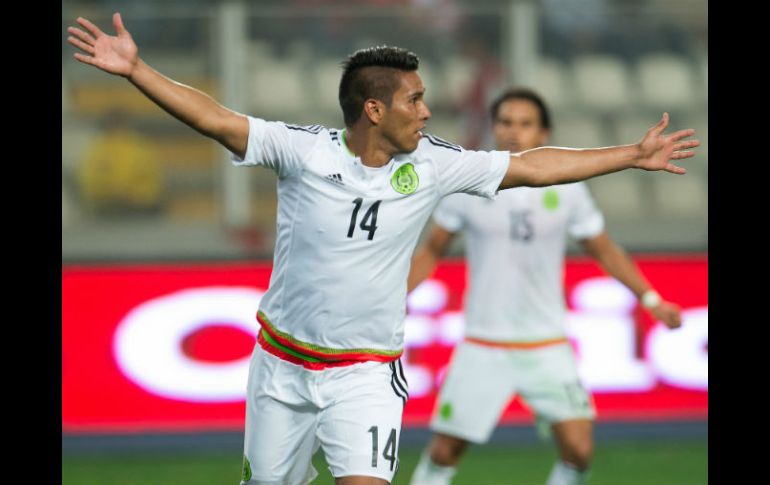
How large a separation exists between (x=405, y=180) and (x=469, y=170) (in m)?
0.27

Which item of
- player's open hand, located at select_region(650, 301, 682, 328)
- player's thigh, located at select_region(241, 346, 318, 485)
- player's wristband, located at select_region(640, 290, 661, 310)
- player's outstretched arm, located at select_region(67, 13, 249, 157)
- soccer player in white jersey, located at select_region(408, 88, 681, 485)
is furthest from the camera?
soccer player in white jersey, located at select_region(408, 88, 681, 485)

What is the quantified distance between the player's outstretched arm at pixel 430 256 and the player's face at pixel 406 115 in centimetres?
170

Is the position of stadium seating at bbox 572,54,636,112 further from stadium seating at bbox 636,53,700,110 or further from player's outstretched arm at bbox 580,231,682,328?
player's outstretched arm at bbox 580,231,682,328

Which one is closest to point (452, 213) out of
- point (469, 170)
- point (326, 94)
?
point (469, 170)

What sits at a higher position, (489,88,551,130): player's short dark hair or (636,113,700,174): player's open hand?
(489,88,551,130): player's short dark hair

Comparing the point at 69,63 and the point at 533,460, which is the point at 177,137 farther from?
the point at 533,460

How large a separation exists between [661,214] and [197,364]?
3808 millimetres

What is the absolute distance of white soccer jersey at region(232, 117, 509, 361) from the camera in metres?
5.55

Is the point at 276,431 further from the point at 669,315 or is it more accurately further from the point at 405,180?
the point at 669,315

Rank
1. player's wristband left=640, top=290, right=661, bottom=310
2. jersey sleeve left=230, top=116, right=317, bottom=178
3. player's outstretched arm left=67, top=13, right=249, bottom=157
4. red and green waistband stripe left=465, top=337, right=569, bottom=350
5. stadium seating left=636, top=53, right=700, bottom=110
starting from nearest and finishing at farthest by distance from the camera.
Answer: player's outstretched arm left=67, top=13, right=249, bottom=157, jersey sleeve left=230, top=116, right=317, bottom=178, player's wristband left=640, top=290, right=661, bottom=310, red and green waistband stripe left=465, top=337, right=569, bottom=350, stadium seating left=636, top=53, right=700, bottom=110

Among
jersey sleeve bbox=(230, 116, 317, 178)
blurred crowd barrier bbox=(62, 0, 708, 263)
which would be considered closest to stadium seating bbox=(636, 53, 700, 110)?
blurred crowd barrier bbox=(62, 0, 708, 263)

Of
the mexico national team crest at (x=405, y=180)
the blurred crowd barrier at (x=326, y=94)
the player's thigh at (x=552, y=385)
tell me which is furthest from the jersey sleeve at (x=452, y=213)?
the blurred crowd barrier at (x=326, y=94)

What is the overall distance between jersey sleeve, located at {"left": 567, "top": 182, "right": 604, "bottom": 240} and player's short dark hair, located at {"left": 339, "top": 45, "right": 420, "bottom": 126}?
7.03ft

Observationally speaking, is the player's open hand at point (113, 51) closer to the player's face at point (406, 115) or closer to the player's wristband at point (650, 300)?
the player's face at point (406, 115)
